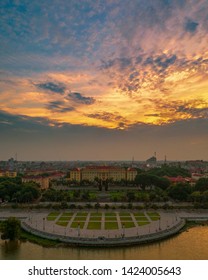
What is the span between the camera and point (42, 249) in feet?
47.9

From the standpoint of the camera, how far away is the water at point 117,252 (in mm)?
13422

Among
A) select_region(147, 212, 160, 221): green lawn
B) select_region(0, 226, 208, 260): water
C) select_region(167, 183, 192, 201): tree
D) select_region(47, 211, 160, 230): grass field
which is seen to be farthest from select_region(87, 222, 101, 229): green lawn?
select_region(167, 183, 192, 201): tree

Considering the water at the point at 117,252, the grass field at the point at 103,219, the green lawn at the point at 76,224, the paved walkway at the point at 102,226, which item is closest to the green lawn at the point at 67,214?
the grass field at the point at 103,219

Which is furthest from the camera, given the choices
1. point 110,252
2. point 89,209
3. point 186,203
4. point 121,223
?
point 186,203

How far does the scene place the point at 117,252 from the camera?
46.8ft

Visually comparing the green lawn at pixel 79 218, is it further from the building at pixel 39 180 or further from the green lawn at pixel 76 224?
the building at pixel 39 180

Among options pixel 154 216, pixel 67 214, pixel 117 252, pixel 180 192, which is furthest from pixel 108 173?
pixel 117 252

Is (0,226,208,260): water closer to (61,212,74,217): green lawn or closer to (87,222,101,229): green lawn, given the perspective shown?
(87,222,101,229): green lawn

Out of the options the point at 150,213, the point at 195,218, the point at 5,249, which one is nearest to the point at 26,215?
the point at 5,249

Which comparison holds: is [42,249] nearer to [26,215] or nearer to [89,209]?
[26,215]

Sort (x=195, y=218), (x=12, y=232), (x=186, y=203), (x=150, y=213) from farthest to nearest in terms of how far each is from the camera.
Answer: (x=186, y=203) < (x=150, y=213) < (x=195, y=218) < (x=12, y=232)

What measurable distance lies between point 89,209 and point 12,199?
8.26 meters
